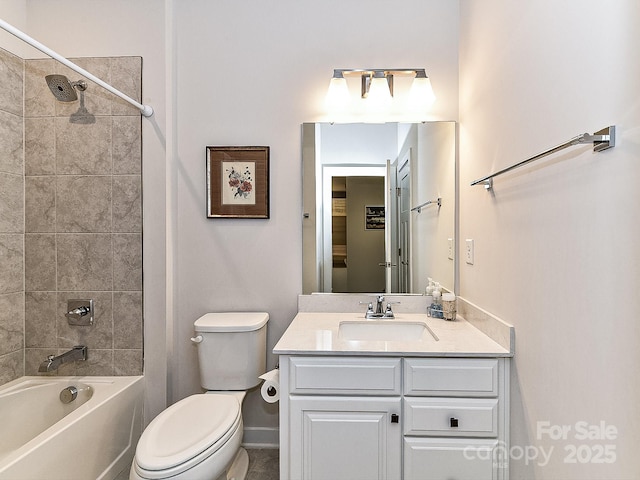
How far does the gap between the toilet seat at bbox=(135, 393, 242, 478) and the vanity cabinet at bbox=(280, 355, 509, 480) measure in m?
0.26

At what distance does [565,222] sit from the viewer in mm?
1001

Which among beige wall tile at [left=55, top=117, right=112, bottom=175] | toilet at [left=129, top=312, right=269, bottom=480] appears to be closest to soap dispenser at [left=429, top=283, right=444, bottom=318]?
toilet at [left=129, top=312, right=269, bottom=480]

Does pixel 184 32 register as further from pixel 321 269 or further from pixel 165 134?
pixel 321 269

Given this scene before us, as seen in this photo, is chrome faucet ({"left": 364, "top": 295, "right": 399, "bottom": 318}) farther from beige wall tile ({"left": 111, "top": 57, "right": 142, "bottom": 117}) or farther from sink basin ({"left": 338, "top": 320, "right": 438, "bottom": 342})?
beige wall tile ({"left": 111, "top": 57, "right": 142, "bottom": 117})

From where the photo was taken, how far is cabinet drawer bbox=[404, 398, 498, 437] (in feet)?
4.40

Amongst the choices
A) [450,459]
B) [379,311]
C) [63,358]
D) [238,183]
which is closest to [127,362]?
[63,358]

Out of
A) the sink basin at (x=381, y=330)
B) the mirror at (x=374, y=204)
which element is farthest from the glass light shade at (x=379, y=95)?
the sink basin at (x=381, y=330)

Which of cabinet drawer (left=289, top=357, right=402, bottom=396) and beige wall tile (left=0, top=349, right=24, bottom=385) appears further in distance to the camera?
beige wall tile (left=0, top=349, right=24, bottom=385)

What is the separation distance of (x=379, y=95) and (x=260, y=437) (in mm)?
1988

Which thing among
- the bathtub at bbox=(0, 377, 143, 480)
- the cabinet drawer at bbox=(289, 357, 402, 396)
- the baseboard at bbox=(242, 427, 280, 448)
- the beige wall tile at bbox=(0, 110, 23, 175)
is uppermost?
the beige wall tile at bbox=(0, 110, 23, 175)

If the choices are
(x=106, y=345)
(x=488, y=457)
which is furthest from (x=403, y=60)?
(x=106, y=345)

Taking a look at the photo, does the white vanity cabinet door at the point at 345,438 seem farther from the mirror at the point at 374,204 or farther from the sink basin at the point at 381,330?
the mirror at the point at 374,204

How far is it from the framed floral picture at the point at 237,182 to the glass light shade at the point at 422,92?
0.84 meters

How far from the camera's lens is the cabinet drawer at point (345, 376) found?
1.37 m
